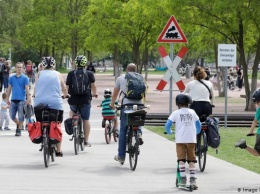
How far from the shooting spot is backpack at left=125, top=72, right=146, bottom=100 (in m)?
13.7

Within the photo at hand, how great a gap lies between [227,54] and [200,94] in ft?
30.0

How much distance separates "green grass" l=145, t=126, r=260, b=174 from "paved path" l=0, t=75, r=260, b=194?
1.01 ft

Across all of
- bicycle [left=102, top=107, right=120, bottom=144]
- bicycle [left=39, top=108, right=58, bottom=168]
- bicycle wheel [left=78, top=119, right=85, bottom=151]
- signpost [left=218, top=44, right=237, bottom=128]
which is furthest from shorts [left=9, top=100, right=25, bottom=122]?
bicycle [left=39, top=108, right=58, bottom=168]

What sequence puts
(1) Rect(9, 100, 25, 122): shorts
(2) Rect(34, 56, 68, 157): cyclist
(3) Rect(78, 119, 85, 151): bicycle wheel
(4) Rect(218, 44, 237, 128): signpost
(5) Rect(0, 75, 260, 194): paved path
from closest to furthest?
(5) Rect(0, 75, 260, 194): paved path
(2) Rect(34, 56, 68, 157): cyclist
(3) Rect(78, 119, 85, 151): bicycle wheel
(1) Rect(9, 100, 25, 122): shorts
(4) Rect(218, 44, 237, 128): signpost

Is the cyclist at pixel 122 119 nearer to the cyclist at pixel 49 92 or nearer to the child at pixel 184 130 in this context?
the cyclist at pixel 49 92

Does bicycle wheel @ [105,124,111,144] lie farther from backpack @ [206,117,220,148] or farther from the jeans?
backpack @ [206,117,220,148]

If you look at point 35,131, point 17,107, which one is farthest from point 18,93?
point 35,131

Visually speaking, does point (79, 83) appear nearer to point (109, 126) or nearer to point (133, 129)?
point (133, 129)

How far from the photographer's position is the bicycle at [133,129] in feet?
43.6

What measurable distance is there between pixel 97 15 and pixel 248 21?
15626 mm

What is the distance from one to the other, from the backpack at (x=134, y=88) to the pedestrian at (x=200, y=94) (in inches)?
27.9

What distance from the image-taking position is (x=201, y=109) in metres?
13.9

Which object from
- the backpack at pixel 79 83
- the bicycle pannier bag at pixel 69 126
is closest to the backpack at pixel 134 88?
the backpack at pixel 79 83

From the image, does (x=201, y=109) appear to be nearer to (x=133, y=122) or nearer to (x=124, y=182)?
(x=133, y=122)
